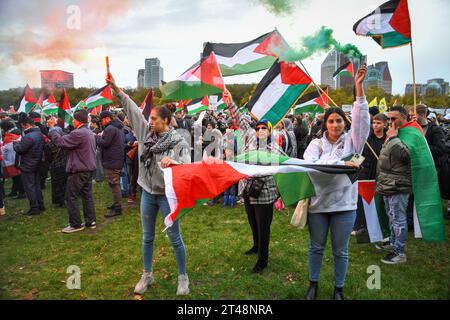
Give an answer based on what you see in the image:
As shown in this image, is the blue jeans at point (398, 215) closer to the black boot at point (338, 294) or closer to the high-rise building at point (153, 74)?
the black boot at point (338, 294)

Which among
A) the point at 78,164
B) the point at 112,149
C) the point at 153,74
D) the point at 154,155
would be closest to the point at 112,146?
the point at 112,149

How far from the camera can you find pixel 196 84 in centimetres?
650

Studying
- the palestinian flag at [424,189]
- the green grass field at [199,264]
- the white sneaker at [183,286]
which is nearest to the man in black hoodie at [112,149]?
the green grass field at [199,264]

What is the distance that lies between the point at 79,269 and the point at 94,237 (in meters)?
1.65

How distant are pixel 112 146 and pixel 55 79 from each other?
1974 mm

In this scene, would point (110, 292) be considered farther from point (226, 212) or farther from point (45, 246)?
point (226, 212)

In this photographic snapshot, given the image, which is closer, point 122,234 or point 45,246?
point 45,246

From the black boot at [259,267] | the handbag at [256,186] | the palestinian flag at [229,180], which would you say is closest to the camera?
the palestinian flag at [229,180]

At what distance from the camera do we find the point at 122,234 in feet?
22.8

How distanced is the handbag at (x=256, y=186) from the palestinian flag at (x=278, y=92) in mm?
1247

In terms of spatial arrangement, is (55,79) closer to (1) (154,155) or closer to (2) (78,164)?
(2) (78,164)

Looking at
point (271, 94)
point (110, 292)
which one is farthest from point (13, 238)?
point (271, 94)

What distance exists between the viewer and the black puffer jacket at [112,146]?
26.7ft

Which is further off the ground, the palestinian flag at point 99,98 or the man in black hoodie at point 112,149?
the palestinian flag at point 99,98
